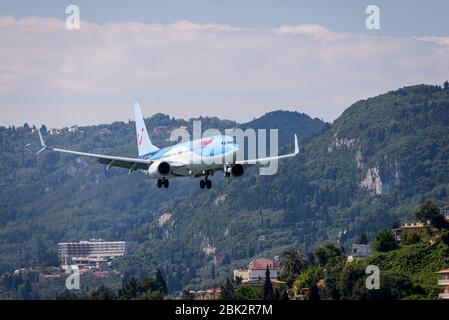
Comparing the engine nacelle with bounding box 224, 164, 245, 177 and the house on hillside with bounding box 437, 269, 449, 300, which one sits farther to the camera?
the house on hillside with bounding box 437, 269, 449, 300

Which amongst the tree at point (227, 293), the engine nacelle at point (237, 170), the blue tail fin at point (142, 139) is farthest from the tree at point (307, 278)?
the engine nacelle at point (237, 170)

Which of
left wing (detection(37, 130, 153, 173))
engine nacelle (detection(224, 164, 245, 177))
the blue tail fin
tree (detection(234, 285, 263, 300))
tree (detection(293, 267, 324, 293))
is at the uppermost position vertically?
the blue tail fin

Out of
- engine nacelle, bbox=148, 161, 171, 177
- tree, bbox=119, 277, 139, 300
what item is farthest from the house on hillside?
engine nacelle, bbox=148, 161, 171, 177

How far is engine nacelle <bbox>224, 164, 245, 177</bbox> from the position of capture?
108375mm

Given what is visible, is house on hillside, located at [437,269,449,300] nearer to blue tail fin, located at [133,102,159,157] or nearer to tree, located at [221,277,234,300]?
tree, located at [221,277,234,300]

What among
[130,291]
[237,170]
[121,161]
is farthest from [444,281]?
[237,170]

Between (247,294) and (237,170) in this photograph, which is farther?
(247,294)

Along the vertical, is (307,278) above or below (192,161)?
below

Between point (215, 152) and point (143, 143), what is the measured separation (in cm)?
2946

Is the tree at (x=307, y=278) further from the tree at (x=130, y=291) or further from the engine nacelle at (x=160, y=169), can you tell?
the engine nacelle at (x=160, y=169)

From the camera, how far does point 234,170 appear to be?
109m

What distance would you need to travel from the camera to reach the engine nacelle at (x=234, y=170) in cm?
10838

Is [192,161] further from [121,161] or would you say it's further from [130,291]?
[130,291]
